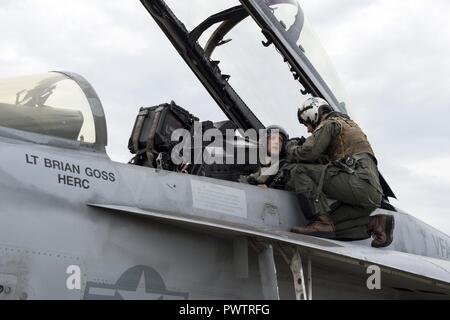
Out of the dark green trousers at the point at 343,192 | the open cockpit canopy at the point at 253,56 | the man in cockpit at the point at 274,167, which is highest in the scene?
the open cockpit canopy at the point at 253,56

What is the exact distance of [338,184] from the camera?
5.17 meters

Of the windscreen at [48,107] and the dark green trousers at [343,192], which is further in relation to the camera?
the dark green trousers at [343,192]

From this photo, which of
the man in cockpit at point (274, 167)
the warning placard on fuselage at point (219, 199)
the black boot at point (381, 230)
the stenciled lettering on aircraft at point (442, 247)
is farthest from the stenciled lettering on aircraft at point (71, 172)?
the stenciled lettering on aircraft at point (442, 247)

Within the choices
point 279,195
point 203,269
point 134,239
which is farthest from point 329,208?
point 134,239

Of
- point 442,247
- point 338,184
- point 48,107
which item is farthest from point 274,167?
point 442,247

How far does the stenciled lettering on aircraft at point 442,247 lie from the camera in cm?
685

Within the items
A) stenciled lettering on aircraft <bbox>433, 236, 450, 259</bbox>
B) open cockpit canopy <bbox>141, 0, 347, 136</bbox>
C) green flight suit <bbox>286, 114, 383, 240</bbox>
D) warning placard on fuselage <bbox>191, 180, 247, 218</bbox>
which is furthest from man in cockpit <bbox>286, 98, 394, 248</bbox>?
stenciled lettering on aircraft <bbox>433, 236, 450, 259</bbox>

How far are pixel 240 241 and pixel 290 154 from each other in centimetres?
137

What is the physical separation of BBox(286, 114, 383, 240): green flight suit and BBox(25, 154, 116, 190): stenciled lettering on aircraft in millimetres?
1875

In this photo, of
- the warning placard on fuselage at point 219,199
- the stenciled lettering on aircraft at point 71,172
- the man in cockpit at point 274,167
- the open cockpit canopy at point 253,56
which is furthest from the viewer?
the open cockpit canopy at point 253,56

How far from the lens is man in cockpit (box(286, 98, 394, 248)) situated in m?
5.14

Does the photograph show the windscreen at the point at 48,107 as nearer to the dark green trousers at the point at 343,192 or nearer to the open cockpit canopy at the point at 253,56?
the dark green trousers at the point at 343,192

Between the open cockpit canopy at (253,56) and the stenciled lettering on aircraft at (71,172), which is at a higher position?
the open cockpit canopy at (253,56)

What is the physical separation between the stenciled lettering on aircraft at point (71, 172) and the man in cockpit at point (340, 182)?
1.74 m
